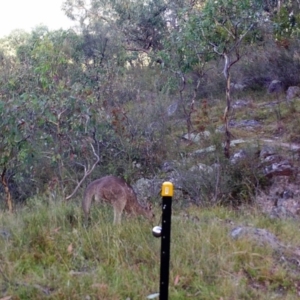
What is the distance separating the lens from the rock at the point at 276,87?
56.7ft

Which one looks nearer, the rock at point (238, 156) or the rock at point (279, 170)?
the rock at point (279, 170)

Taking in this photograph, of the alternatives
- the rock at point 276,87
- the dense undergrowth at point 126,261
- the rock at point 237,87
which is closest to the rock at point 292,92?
the rock at point 276,87

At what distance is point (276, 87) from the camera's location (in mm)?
17422

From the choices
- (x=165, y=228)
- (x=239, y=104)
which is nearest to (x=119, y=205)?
(x=165, y=228)

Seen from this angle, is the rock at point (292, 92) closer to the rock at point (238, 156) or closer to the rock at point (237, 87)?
the rock at point (237, 87)

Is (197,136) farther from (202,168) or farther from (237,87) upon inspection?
(237,87)

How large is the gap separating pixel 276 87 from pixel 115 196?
1204 centimetres

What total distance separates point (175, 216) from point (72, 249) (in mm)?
1602

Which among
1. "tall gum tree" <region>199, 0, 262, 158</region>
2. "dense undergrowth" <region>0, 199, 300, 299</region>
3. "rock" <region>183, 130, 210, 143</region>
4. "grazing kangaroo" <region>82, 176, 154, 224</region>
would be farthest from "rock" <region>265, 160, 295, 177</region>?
"grazing kangaroo" <region>82, 176, 154, 224</region>

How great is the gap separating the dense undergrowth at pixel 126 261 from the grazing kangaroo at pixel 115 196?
0.62 ft

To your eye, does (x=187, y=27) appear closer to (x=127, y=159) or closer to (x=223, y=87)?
(x=127, y=159)

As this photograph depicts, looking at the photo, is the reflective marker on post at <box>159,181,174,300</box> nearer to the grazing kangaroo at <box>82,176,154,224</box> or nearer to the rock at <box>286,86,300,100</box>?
the grazing kangaroo at <box>82,176,154,224</box>

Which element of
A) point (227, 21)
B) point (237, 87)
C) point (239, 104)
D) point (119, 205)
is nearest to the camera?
point (119, 205)

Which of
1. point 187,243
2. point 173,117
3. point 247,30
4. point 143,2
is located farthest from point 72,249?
point 143,2
